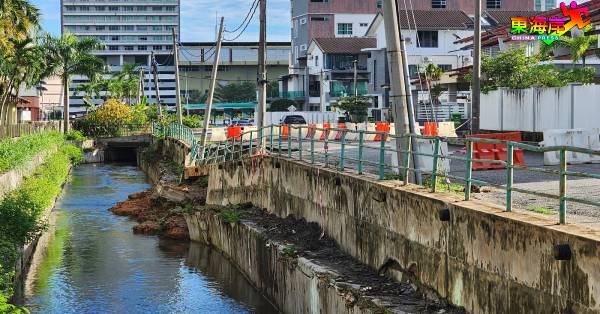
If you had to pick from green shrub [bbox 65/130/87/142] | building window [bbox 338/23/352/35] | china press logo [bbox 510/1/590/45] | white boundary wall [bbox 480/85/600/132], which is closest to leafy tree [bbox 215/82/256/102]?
building window [bbox 338/23/352/35]

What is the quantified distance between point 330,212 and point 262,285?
3.36 meters

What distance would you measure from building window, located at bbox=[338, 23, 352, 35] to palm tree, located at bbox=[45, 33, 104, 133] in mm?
41874

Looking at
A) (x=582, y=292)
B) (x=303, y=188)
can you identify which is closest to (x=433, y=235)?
(x=582, y=292)

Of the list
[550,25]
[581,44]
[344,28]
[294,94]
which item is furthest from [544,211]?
[344,28]

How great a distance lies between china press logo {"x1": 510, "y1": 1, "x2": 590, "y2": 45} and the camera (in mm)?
45094

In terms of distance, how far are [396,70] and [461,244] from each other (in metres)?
5.48

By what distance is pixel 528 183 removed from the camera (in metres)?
20.6

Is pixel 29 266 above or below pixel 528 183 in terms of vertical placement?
below

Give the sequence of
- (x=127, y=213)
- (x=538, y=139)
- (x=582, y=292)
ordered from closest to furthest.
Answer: (x=582, y=292), (x=538, y=139), (x=127, y=213)

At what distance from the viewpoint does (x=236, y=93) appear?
186875mm

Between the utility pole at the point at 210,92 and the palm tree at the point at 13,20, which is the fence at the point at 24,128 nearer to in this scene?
the palm tree at the point at 13,20

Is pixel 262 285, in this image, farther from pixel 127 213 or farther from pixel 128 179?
pixel 128 179

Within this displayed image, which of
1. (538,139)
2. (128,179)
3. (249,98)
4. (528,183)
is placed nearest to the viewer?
(528,183)

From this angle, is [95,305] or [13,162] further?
[13,162]
